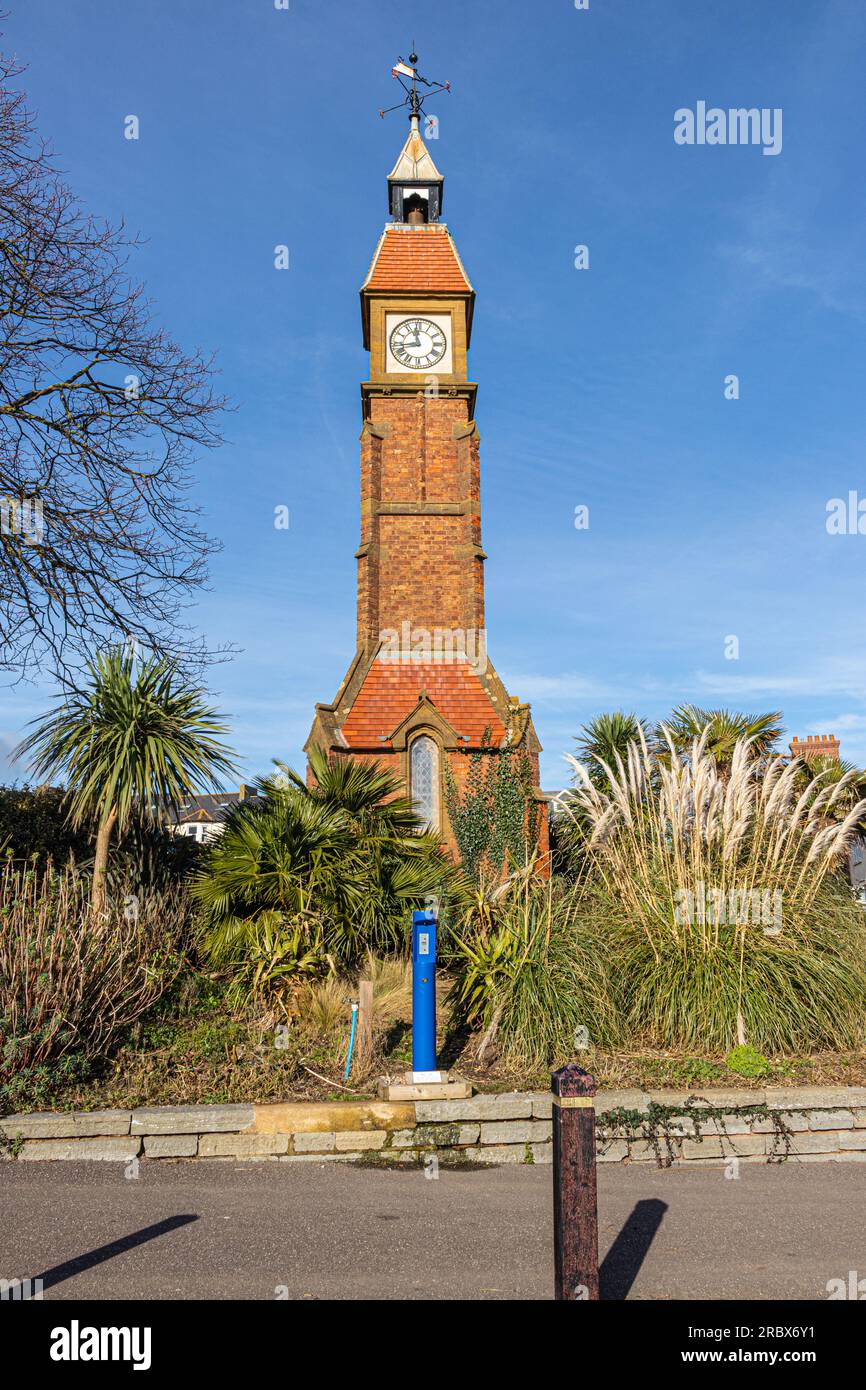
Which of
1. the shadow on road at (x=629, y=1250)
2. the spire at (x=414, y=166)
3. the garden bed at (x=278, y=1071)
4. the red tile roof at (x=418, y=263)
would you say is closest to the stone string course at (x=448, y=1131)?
the garden bed at (x=278, y=1071)

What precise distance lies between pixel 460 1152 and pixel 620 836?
151 inches

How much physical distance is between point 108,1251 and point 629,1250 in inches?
109

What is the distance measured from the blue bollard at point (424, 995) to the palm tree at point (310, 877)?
1.84 meters

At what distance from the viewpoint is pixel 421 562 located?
69.7ft

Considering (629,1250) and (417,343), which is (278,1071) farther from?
(417,343)

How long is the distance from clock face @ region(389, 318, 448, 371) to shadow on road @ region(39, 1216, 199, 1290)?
66.7 ft

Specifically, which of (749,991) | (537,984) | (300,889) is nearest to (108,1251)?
(537,984)

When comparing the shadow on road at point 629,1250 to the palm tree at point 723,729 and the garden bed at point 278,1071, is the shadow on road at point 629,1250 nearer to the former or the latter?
the garden bed at point 278,1071

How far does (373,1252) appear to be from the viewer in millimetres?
4891

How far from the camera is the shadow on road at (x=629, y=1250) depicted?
452cm

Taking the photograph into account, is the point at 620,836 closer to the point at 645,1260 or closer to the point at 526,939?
the point at 526,939

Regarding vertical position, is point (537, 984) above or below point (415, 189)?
below

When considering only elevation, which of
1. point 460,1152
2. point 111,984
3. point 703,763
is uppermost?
point 703,763

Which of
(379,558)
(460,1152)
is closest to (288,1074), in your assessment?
(460,1152)
